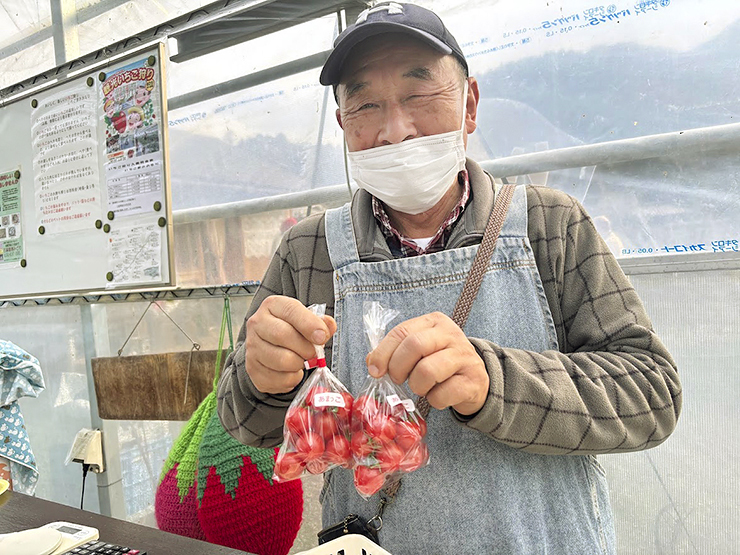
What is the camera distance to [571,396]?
2.74ft

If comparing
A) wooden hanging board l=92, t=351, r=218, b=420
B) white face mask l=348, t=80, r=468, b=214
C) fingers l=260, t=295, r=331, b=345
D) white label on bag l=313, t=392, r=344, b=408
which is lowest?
wooden hanging board l=92, t=351, r=218, b=420

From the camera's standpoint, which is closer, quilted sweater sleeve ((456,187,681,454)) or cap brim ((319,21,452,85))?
quilted sweater sleeve ((456,187,681,454))

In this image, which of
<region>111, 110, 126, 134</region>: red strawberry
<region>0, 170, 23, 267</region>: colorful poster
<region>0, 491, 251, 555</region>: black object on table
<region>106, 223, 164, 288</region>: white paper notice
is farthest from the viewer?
<region>0, 170, 23, 267</region>: colorful poster

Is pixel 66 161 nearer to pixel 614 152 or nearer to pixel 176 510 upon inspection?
pixel 176 510

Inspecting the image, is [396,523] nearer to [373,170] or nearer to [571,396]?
[571,396]

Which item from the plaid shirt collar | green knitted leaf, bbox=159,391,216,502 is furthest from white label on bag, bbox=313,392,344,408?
green knitted leaf, bbox=159,391,216,502

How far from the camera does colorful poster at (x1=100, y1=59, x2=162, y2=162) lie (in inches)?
87.0

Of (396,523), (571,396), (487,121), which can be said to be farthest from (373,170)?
(487,121)

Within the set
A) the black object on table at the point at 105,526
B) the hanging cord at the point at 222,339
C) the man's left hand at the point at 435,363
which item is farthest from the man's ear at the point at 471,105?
the hanging cord at the point at 222,339

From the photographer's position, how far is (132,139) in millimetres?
2283

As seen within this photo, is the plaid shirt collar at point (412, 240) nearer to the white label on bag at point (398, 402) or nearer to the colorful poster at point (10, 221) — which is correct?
the white label on bag at point (398, 402)

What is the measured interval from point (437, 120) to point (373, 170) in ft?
0.55

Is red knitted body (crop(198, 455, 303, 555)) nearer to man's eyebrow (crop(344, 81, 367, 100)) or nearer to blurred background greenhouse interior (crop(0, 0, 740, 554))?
blurred background greenhouse interior (crop(0, 0, 740, 554))

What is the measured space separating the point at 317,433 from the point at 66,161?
2.39m
